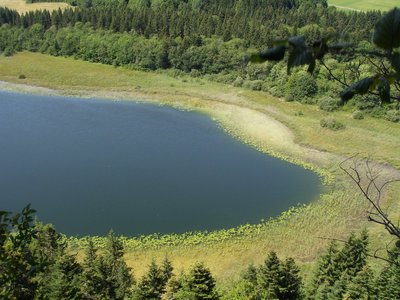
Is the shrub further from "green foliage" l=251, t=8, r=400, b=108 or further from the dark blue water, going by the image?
"green foliage" l=251, t=8, r=400, b=108

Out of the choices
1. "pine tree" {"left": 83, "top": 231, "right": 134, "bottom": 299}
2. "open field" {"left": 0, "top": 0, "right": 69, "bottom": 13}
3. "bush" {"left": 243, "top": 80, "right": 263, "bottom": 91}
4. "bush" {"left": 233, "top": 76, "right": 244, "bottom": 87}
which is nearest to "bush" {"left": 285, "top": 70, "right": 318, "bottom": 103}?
"bush" {"left": 243, "top": 80, "right": 263, "bottom": 91}

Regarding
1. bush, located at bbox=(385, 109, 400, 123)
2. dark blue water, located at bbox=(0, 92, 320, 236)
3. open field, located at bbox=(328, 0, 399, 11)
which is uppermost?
open field, located at bbox=(328, 0, 399, 11)

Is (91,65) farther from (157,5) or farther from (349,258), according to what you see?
(349,258)

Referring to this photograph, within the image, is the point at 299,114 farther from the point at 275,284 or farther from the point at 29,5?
the point at 29,5

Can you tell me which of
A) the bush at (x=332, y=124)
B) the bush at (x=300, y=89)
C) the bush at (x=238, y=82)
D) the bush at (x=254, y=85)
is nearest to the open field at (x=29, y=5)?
the bush at (x=238, y=82)

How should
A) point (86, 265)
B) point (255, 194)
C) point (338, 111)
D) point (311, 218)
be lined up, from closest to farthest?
point (86, 265), point (311, 218), point (255, 194), point (338, 111)

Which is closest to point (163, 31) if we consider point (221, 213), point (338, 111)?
point (338, 111)

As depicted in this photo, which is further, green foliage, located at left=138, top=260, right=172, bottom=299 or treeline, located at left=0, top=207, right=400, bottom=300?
green foliage, located at left=138, top=260, right=172, bottom=299
